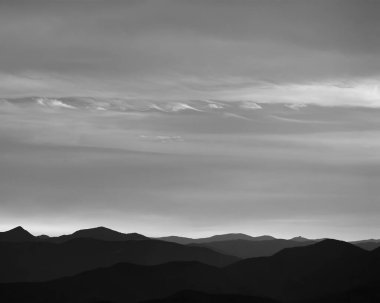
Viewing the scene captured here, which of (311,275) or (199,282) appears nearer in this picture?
(199,282)

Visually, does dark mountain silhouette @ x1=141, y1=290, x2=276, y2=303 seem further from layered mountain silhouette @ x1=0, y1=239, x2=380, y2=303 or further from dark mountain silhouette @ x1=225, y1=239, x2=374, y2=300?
dark mountain silhouette @ x1=225, y1=239, x2=374, y2=300

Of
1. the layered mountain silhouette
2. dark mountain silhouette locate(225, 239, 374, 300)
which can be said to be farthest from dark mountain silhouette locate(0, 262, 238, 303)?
dark mountain silhouette locate(225, 239, 374, 300)

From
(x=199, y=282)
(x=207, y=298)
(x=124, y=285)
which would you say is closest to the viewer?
(x=207, y=298)

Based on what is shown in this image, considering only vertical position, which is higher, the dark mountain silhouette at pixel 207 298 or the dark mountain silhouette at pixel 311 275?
the dark mountain silhouette at pixel 311 275

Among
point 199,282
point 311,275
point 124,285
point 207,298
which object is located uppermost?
point 311,275

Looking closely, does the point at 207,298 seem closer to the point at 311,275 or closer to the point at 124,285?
the point at 124,285

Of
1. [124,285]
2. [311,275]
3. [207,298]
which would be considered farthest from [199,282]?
[207,298]

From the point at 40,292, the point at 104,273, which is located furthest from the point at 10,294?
the point at 104,273

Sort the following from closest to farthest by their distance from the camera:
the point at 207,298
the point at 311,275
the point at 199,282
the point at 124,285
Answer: the point at 207,298
the point at 199,282
the point at 124,285
the point at 311,275

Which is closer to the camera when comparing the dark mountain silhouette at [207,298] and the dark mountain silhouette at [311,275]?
the dark mountain silhouette at [207,298]

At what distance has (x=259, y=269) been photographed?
199875mm

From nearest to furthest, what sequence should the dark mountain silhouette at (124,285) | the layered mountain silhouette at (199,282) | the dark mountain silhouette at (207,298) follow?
the dark mountain silhouette at (207,298), the dark mountain silhouette at (124,285), the layered mountain silhouette at (199,282)

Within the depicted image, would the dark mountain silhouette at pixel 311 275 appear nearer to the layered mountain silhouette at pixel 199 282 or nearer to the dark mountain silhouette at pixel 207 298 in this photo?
the layered mountain silhouette at pixel 199 282

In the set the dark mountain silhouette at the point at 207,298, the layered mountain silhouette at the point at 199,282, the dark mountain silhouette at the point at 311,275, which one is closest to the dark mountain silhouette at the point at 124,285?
the layered mountain silhouette at the point at 199,282
